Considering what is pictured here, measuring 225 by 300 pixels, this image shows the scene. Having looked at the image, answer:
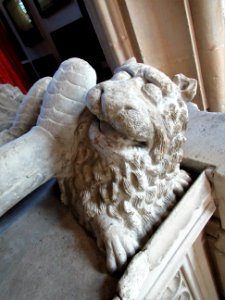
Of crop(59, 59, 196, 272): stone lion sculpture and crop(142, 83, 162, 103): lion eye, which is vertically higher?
crop(142, 83, 162, 103): lion eye

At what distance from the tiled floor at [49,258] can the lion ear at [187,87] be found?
436 mm

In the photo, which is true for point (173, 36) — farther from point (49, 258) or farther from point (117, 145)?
point (49, 258)

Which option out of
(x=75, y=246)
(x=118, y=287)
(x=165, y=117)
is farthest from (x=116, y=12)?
(x=118, y=287)

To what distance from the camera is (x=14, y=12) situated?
126 inches

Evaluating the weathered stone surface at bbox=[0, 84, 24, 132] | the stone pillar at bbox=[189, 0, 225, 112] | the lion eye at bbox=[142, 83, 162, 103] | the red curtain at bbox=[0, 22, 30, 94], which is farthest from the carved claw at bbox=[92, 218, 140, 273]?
the red curtain at bbox=[0, 22, 30, 94]

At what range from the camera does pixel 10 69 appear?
2980 mm

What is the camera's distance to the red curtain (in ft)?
9.48

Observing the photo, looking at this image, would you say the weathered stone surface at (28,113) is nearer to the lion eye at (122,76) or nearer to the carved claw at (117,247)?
the lion eye at (122,76)

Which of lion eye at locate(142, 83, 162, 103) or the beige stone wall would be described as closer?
lion eye at locate(142, 83, 162, 103)

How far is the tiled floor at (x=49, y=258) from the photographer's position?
53cm

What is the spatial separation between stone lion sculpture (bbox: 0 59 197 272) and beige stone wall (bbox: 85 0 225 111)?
83cm

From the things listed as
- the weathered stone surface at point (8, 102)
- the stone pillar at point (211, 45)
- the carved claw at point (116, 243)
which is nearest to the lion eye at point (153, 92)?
the carved claw at point (116, 243)

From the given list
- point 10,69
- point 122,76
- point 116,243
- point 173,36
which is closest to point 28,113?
point 122,76

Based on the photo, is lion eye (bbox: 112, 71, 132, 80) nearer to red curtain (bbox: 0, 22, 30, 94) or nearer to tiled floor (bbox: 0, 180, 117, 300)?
tiled floor (bbox: 0, 180, 117, 300)
